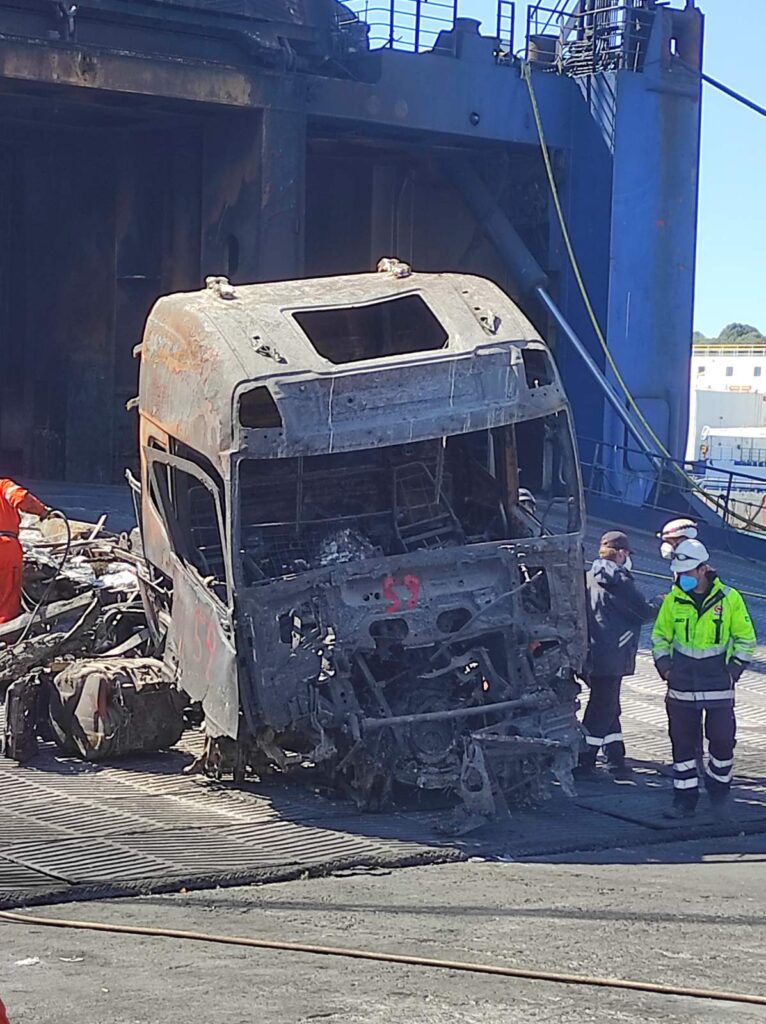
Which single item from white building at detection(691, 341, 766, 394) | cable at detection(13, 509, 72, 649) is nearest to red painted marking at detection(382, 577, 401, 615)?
cable at detection(13, 509, 72, 649)

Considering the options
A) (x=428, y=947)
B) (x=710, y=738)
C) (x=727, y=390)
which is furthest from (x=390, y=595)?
(x=727, y=390)

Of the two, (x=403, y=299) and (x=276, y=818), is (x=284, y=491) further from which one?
(x=276, y=818)

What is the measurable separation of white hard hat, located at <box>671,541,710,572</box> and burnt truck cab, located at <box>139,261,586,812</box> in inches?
23.0

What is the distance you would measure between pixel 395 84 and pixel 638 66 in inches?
163

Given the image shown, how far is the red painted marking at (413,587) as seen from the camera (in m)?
8.89

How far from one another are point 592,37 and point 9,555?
15.6 metres

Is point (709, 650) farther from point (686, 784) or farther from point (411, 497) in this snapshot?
point (411, 497)

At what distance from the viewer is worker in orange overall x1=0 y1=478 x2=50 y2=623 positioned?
11977mm

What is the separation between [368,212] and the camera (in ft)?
85.7

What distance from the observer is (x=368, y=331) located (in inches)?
420

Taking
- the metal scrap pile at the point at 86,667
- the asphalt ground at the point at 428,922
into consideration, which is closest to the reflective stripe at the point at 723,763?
the asphalt ground at the point at 428,922

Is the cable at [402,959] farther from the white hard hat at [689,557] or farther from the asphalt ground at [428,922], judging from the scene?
the white hard hat at [689,557]

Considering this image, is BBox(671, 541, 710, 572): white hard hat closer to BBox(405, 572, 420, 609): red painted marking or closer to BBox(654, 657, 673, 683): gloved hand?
BBox(654, 657, 673, 683): gloved hand

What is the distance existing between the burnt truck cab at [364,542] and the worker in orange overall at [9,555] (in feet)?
6.84
